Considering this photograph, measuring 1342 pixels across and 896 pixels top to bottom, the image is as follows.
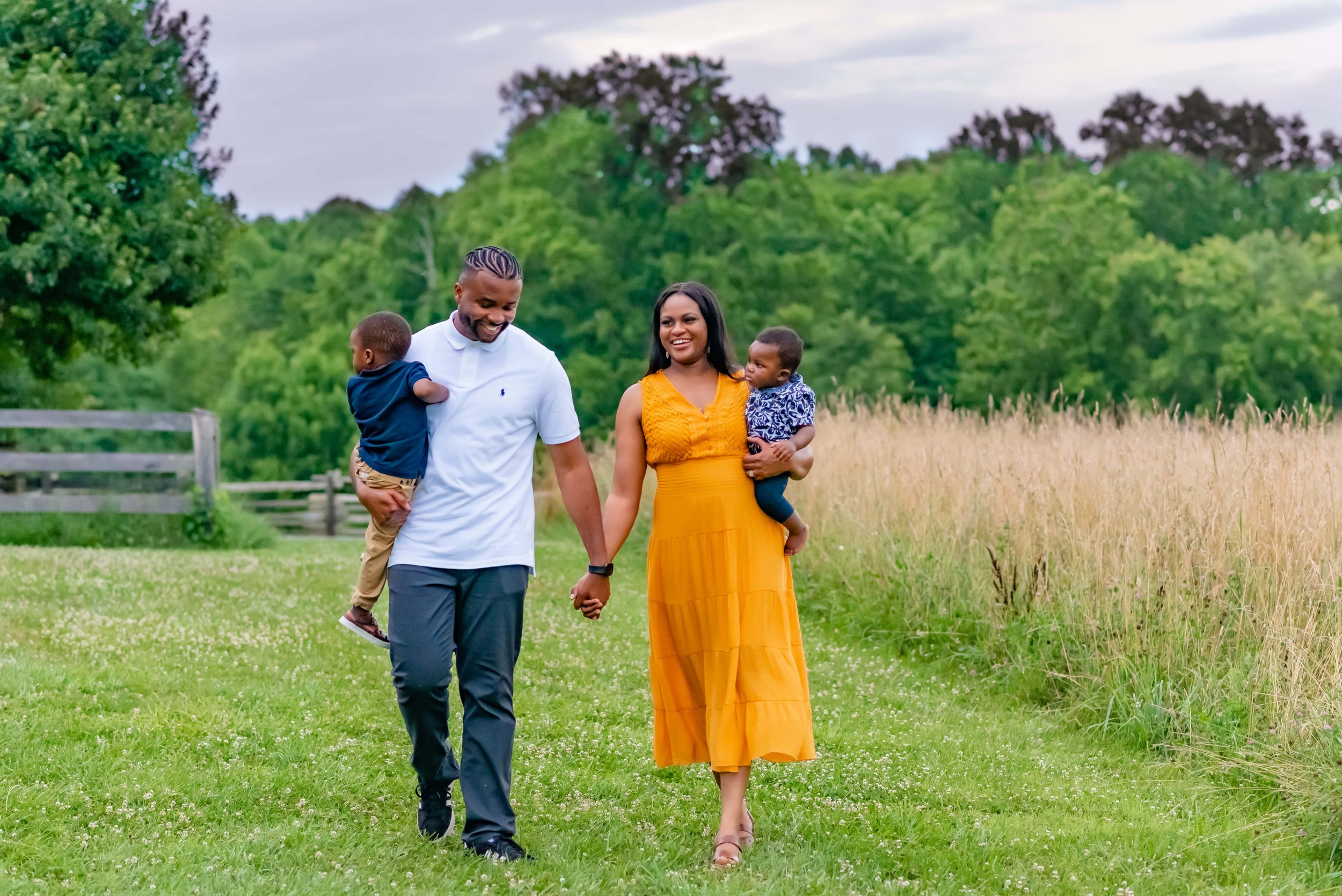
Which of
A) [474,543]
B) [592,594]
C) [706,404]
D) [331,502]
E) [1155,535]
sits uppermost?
[706,404]

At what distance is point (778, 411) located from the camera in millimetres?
4906

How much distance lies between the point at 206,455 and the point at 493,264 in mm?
13240

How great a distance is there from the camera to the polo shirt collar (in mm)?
4762

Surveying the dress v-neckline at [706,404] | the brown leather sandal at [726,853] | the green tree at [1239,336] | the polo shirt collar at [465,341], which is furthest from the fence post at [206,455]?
the green tree at [1239,336]

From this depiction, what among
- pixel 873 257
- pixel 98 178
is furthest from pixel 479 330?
pixel 873 257

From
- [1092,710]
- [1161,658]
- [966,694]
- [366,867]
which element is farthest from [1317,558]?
[366,867]

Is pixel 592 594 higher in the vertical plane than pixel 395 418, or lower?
lower

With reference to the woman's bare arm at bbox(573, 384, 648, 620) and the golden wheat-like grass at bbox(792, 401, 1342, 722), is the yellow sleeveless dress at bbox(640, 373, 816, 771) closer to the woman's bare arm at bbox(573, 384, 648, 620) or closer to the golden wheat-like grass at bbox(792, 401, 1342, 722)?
the woman's bare arm at bbox(573, 384, 648, 620)

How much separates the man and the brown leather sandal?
680 millimetres

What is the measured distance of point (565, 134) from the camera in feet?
136

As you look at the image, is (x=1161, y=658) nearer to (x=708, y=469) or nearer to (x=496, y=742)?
(x=708, y=469)

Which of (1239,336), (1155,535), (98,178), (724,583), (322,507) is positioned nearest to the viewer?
(724,583)

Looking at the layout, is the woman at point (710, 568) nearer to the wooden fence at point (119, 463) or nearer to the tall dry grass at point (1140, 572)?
the tall dry grass at point (1140, 572)

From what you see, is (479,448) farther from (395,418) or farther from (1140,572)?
(1140,572)
